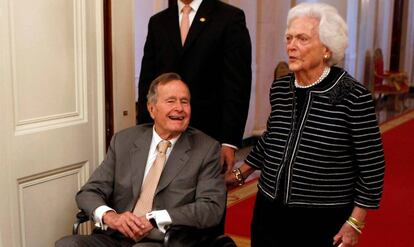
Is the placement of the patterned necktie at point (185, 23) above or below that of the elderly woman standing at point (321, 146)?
above

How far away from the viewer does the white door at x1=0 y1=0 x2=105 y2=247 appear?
286 cm

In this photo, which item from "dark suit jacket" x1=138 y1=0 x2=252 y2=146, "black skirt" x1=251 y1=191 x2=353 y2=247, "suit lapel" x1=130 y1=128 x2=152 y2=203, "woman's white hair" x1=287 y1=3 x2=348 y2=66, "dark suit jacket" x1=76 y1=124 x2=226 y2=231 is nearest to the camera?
"woman's white hair" x1=287 y1=3 x2=348 y2=66

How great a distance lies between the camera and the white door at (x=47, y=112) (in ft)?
9.39

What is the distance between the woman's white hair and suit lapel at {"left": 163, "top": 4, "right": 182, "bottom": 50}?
89cm

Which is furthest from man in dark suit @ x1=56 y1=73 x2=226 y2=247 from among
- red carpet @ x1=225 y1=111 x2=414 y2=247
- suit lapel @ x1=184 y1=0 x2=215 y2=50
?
red carpet @ x1=225 y1=111 x2=414 y2=247

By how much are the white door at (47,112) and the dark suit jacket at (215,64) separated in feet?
1.36

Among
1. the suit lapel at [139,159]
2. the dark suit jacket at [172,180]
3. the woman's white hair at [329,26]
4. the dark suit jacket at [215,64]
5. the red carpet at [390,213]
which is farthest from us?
the red carpet at [390,213]

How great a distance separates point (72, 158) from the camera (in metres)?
3.26

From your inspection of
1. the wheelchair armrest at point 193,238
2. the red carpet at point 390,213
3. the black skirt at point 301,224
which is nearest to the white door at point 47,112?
the wheelchair armrest at point 193,238

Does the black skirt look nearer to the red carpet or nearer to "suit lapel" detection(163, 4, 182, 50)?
"suit lapel" detection(163, 4, 182, 50)

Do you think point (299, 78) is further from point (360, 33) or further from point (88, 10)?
point (360, 33)

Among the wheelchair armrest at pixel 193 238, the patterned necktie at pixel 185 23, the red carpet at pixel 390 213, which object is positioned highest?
the patterned necktie at pixel 185 23

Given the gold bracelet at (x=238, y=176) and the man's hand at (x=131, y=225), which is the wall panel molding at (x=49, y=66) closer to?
the man's hand at (x=131, y=225)

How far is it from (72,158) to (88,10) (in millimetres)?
774
